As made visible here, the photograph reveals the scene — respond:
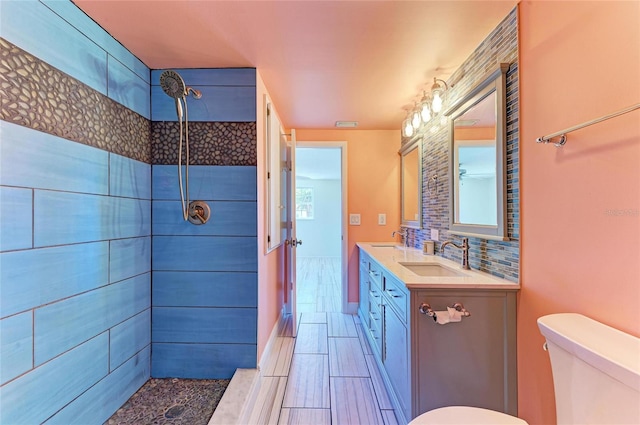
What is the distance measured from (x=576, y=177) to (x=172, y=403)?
88.9 inches

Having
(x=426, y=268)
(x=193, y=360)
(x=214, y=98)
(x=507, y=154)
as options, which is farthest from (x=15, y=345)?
(x=507, y=154)

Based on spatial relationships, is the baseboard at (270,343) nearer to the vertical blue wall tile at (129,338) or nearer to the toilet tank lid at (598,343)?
the vertical blue wall tile at (129,338)

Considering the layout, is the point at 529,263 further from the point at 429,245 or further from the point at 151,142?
the point at 151,142

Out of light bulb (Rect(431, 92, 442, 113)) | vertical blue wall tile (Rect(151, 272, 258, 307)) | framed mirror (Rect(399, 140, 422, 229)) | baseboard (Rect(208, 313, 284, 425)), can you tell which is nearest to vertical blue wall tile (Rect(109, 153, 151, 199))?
vertical blue wall tile (Rect(151, 272, 258, 307))

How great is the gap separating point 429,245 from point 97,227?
2.25 metres

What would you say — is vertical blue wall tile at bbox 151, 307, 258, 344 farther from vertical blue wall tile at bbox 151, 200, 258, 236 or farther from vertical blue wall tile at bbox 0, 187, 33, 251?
vertical blue wall tile at bbox 0, 187, 33, 251

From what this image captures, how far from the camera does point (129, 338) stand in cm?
150

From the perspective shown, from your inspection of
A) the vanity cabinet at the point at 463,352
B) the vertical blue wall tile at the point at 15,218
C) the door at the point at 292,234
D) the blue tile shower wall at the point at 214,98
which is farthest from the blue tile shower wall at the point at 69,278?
the vanity cabinet at the point at 463,352

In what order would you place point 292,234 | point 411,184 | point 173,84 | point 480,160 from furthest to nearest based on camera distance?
Answer: point 411,184, point 292,234, point 480,160, point 173,84

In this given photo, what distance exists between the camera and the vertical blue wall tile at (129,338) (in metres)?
1.37

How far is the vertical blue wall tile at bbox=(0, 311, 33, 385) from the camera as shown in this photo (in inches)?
34.3

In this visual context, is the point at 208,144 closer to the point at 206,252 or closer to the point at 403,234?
the point at 206,252

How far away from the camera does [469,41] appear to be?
1473 millimetres

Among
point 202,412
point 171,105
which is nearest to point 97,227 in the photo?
point 171,105
